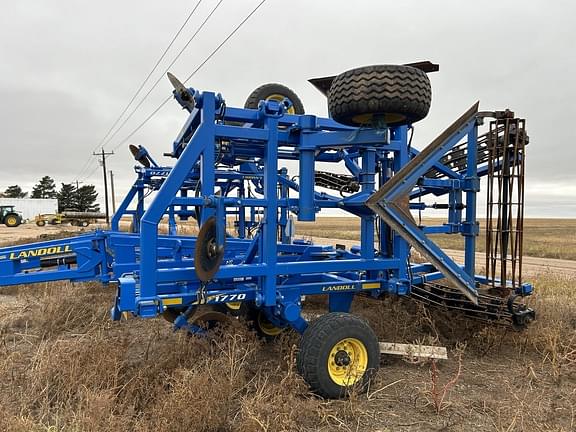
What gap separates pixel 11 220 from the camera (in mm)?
48094

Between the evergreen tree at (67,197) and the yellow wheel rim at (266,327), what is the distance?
72882mm

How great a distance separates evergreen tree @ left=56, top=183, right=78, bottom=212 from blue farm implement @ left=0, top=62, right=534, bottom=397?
7290 centimetres

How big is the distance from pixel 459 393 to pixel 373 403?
918 mm

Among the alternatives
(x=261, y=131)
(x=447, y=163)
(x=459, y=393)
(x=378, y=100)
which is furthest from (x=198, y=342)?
(x=447, y=163)

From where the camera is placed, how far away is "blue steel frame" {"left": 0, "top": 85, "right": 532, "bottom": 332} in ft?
14.2

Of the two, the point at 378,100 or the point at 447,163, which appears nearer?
the point at 378,100

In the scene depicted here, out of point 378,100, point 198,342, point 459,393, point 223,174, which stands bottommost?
point 459,393

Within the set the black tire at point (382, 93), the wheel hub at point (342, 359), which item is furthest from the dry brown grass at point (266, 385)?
the black tire at point (382, 93)

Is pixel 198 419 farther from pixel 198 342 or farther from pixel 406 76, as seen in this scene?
pixel 406 76

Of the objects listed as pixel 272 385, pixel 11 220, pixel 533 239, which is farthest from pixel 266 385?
pixel 11 220

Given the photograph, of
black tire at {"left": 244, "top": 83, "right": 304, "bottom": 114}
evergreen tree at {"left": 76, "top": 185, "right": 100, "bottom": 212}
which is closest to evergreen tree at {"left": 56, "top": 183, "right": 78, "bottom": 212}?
evergreen tree at {"left": 76, "top": 185, "right": 100, "bottom": 212}

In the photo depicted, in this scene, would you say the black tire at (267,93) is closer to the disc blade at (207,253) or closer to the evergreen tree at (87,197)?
the disc blade at (207,253)

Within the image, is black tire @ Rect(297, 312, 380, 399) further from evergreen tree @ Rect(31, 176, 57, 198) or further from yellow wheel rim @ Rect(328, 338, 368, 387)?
evergreen tree @ Rect(31, 176, 57, 198)

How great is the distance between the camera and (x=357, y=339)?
454 cm
